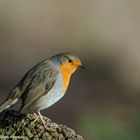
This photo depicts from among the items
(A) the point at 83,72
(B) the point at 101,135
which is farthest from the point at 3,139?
(A) the point at 83,72

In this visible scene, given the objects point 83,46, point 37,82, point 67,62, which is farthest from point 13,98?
point 83,46

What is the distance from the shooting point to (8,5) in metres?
16.7

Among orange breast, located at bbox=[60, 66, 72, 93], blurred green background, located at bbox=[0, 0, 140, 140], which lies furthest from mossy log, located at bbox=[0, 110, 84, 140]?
blurred green background, located at bbox=[0, 0, 140, 140]

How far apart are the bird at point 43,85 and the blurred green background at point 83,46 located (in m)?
4.68

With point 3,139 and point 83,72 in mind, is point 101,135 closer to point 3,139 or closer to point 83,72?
point 3,139

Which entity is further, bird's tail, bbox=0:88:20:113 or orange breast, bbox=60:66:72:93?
orange breast, bbox=60:66:72:93

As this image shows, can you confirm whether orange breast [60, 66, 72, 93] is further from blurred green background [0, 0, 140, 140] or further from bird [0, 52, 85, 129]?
blurred green background [0, 0, 140, 140]

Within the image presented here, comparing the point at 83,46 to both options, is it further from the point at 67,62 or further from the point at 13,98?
the point at 13,98

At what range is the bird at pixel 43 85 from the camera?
22.7ft

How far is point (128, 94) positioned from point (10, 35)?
367 cm

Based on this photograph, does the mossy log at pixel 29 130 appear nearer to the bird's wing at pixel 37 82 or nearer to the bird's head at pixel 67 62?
the bird's wing at pixel 37 82

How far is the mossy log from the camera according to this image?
17.4ft

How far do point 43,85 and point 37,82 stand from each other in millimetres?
95

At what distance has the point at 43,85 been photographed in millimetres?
7113
